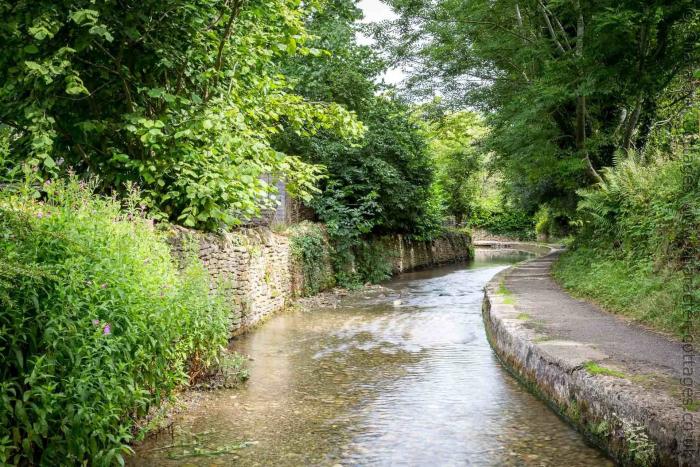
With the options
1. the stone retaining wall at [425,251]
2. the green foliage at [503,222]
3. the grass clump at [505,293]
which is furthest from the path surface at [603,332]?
the green foliage at [503,222]

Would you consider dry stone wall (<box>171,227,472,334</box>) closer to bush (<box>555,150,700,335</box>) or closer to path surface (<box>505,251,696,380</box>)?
path surface (<box>505,251,696,380</box>)

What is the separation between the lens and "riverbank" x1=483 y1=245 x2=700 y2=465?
11.9 ft

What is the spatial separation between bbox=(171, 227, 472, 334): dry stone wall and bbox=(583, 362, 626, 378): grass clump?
4320 millimetres

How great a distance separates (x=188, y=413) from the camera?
5.51 metres

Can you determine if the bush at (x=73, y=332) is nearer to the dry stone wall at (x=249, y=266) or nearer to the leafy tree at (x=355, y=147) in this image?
the dry stone wall at (x=249, y=266)

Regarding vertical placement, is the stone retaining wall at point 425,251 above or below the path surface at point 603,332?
above

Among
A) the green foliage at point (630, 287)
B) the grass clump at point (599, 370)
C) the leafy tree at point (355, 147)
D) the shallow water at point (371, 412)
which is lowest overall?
the shallow water at point (371, 412)

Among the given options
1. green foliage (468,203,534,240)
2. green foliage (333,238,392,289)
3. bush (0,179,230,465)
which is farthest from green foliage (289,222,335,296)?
green foliage (468,203,534,240)

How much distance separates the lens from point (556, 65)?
11.8 m

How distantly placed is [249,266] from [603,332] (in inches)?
253

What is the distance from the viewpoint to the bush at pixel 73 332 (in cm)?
339

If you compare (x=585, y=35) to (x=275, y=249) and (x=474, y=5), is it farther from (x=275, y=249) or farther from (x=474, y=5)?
(x=275, y=249)

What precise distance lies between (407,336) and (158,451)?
5.70 metres

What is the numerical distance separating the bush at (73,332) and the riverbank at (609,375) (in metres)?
3.59
